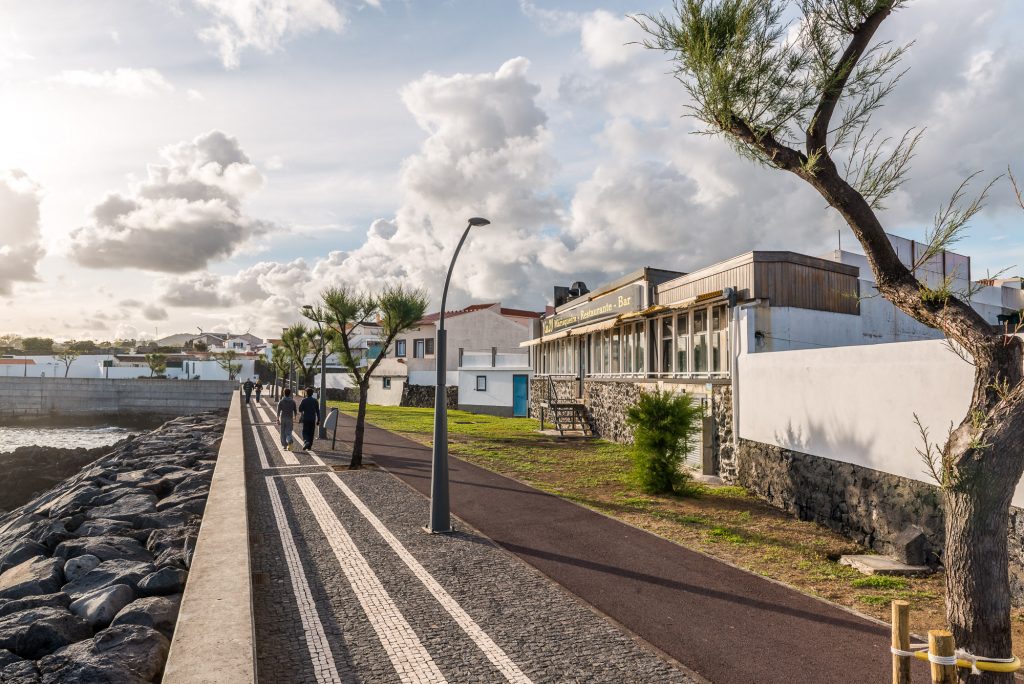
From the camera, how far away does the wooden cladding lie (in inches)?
607

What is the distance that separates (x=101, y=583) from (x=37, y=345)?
4889 inches

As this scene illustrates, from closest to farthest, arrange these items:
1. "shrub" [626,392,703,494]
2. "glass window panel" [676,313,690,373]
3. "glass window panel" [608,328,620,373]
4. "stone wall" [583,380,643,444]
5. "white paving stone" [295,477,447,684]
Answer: "white paving stone" [295,477,447,684], "shrub" [626,392,703,494], "glass window panel" [676,313,690,373], "stone wall" [583,380,643,444], "glass window panel" [608,328,620,373]

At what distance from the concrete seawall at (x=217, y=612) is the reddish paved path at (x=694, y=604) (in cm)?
373

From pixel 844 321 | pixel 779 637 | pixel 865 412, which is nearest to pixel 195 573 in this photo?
pixel 779 637

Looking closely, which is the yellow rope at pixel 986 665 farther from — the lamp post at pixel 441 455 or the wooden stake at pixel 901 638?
the lamp post at pixel 441 455

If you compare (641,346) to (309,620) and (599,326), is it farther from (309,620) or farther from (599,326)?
(309,620)

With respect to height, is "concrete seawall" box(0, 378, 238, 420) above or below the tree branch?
below

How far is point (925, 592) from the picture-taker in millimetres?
7527

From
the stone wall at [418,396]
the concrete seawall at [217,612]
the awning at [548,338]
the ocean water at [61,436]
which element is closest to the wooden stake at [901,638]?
the concrete seawall at [217,612]

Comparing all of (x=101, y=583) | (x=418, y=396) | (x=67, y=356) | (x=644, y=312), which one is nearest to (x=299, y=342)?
(x=418, y=396)

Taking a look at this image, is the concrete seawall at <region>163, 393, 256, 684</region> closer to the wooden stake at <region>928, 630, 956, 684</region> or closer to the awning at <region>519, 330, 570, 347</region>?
the wooden stake at <region>928, 630, 956, 684</region>

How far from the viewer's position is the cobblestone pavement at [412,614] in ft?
17.4

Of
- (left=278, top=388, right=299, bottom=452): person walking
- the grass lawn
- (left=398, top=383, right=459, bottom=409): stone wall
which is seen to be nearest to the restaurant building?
the grass lawn

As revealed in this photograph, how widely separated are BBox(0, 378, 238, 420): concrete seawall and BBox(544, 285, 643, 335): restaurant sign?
158 ft
